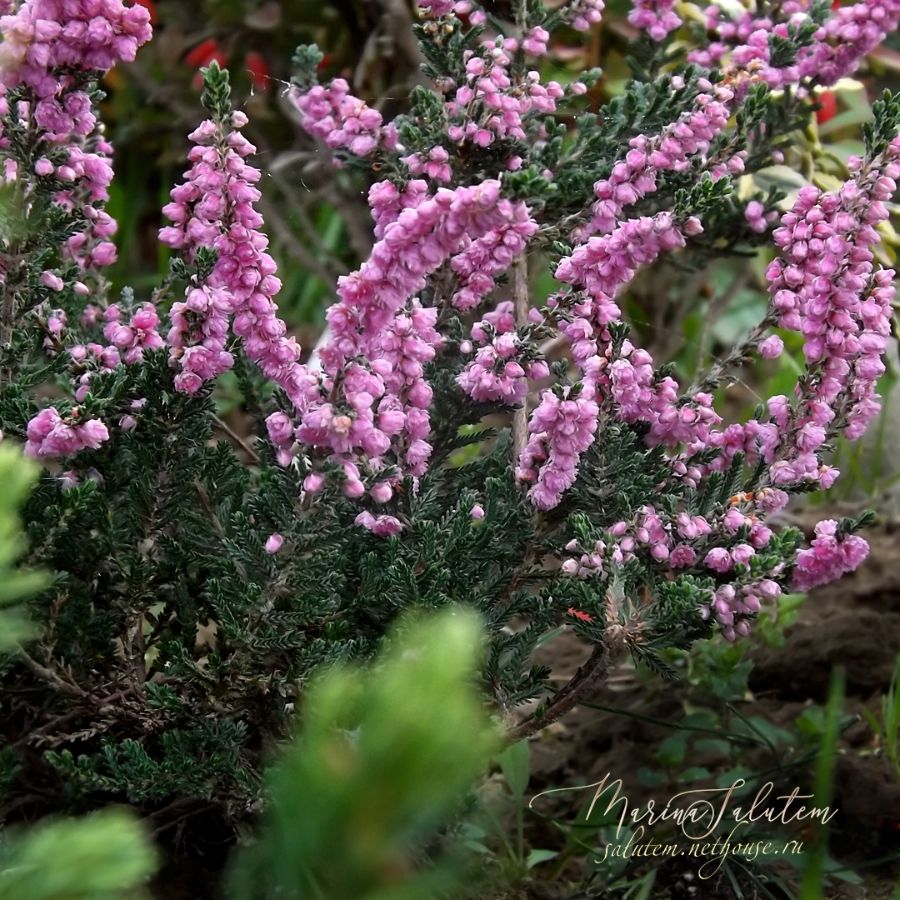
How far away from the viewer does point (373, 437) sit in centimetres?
115

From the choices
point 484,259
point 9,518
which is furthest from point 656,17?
point 9,518

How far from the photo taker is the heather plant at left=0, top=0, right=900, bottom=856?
1.22 metres

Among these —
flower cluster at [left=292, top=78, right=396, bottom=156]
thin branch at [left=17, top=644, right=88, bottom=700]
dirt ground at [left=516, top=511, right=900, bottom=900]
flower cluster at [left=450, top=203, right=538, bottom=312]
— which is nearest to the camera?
flower cluster at [left=450, top=203, right=538, bottom=312]

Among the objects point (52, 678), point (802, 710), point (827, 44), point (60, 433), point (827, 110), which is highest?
point (827, 44)

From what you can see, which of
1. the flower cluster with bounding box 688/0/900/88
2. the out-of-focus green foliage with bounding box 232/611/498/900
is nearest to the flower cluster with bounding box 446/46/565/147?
the flower cluster with bounding box 688/0/900/88

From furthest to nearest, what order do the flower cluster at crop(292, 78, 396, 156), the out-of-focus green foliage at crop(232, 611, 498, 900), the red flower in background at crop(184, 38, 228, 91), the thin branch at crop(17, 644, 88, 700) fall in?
the red flower in background at crop(184, 38, 228, 91) < the flower cluster at crop(292, 78, 396, 156) < the thin branch at crop(17, 644, 88, 700) < the out-of-focus green foliage at crop(232, 611, 498, 900)

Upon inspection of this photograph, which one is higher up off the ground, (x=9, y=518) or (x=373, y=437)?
(x=9, y=518)

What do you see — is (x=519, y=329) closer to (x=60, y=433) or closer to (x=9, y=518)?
(x=60, y=433)

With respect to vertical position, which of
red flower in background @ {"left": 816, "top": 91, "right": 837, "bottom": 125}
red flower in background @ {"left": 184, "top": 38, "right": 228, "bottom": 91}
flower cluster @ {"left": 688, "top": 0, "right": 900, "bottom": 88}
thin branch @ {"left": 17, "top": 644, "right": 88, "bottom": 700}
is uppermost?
flower cluster @ {"left": 688, "top": 0, "right": 900, "bottom": 88}

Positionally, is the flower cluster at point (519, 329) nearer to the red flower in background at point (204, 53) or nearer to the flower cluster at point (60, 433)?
the flower cluster at point (60, 433)

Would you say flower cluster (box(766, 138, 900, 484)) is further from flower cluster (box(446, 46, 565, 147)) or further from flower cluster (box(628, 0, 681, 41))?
flower cluster (box(628, 0, 681, 41))

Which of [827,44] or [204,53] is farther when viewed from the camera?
[204,53]

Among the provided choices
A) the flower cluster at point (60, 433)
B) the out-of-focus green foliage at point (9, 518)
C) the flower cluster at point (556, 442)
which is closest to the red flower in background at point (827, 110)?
the flower cluster at point (556, 442)

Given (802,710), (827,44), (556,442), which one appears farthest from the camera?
(802,710)
